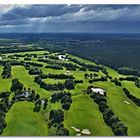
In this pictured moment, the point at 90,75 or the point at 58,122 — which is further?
the point at 90,75

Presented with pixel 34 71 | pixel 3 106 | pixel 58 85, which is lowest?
pixel 3 106

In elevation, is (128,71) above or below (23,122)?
above

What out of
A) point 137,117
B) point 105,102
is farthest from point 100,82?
point 137,117

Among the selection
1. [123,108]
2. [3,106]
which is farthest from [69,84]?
[3,106]

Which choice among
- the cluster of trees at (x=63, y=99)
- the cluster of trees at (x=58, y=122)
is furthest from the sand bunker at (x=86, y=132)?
the cluster of trees at (x=63, y=99)

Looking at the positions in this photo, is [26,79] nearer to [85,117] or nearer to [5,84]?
[5,84]
